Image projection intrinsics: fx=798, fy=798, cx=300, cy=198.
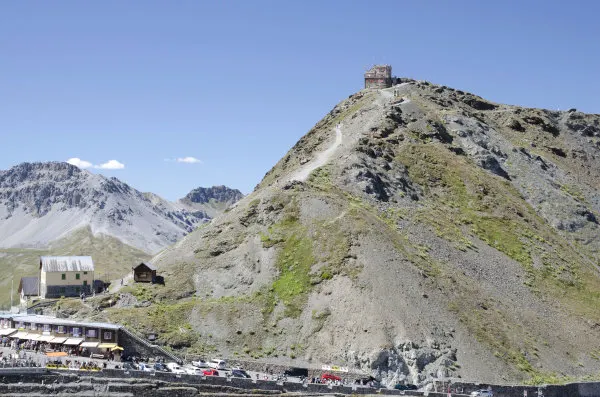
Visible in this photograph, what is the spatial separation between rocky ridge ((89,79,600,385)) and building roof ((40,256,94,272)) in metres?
11.1

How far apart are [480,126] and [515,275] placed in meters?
62.9

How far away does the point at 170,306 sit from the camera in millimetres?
104000

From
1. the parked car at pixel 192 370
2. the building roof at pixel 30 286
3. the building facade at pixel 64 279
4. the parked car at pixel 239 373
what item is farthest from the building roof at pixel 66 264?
the parked car at pixel 239 373

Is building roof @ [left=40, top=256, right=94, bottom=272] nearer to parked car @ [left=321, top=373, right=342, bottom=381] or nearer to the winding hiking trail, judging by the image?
the winding hiking trail

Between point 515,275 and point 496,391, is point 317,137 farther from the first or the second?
point 496,391

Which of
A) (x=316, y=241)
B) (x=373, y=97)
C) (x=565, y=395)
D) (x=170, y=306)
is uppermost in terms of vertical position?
(x=373, y=97)

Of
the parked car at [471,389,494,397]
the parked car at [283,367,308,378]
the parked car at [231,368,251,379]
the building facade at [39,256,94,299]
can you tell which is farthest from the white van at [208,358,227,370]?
the building facade at [39,256,94,299]

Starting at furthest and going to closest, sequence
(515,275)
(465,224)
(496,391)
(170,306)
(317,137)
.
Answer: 1. (317,137)
2. (465,224)
3. (515,275)
4. (170,306)
5. (496,391)

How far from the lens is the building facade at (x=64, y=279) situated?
379 ft

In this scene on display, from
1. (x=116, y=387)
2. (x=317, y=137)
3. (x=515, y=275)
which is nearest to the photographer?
(x=116, y=387)

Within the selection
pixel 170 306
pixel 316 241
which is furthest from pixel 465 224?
pixel 170 306

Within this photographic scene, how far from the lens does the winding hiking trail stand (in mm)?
133875

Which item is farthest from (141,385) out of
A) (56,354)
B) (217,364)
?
(217,364)

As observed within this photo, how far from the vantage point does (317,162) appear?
142500 mm
